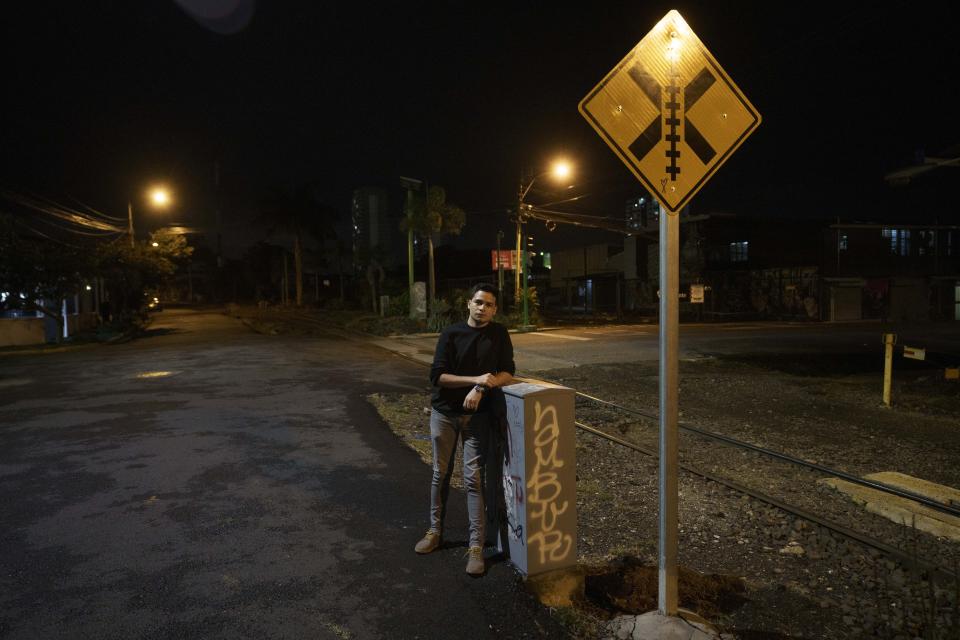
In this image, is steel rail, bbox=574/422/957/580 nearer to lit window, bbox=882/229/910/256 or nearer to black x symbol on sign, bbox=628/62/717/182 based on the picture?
black x symbol on sign, bbox=628/62/717/182

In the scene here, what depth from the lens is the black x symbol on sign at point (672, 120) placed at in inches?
124

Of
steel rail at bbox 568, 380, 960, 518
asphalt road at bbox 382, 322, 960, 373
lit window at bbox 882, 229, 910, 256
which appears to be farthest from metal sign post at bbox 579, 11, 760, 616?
lit window at bbox 882, 229, 910, 256

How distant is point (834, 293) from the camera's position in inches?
1374

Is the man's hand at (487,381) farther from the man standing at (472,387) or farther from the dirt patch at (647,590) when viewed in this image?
the dirt patch at (647,590)

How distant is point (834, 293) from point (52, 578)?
38.8 m

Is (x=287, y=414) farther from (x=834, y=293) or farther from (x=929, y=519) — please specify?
Result: (x=834, y=293)

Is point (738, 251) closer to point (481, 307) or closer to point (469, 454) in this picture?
point (481, 307)

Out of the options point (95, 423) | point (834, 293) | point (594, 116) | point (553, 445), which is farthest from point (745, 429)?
point (834, 293)

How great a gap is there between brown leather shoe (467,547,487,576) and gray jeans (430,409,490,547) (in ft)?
0.12

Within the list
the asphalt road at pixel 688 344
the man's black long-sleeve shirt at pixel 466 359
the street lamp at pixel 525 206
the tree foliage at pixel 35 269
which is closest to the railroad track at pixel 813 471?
the man's black long-sleeve shirt at pixel 466 359

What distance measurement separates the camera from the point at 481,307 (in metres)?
3.92

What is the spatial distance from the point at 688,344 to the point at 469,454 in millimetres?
17897

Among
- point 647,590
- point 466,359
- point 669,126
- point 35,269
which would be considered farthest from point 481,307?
point 35,269

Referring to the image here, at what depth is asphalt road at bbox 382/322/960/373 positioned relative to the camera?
17408 millimetres
